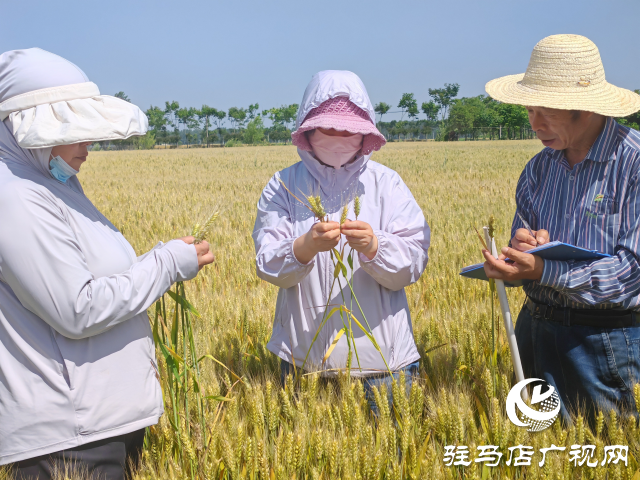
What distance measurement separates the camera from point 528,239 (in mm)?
1846

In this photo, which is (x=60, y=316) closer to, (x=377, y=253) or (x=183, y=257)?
(x=183, y=257)

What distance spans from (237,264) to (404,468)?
10.00ft

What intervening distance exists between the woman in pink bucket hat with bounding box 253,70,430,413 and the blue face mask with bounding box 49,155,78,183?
0.71 meters

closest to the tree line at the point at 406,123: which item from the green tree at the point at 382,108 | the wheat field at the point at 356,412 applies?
the green tree at the point at 382,108

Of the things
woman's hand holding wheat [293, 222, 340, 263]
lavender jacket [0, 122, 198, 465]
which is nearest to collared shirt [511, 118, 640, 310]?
woman's hand holding wheat [293, 222, 340, 263]

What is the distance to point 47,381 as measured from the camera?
4.40ft

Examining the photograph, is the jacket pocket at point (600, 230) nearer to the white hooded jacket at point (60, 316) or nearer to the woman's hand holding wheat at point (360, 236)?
the woman's hand holding wheat at point (360, 236)

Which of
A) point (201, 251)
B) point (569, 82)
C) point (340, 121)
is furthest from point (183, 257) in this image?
point (569, 82)

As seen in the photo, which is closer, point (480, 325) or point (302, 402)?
point (302, 402)

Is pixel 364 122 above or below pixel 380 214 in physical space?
above

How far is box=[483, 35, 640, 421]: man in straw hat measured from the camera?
5.50 feet

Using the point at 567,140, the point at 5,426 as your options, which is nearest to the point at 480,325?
the point at 567,140

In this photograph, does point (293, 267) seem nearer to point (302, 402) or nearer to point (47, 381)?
point (302, 402)

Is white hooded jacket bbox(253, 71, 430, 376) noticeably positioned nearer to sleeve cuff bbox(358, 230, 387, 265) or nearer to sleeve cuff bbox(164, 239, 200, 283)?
sleeve cuff bbox(358, 230, 387, 265)
